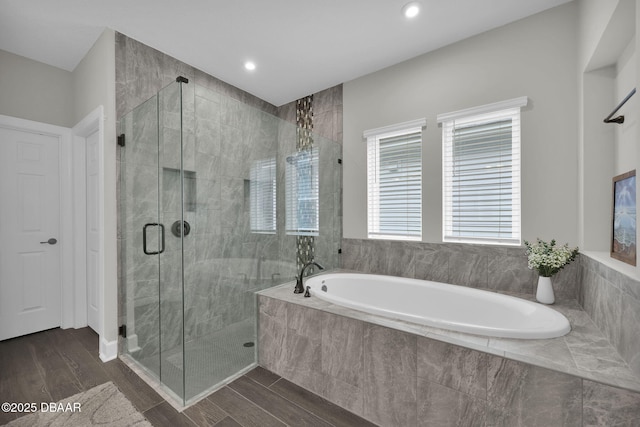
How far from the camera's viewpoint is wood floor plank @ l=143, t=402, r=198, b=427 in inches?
62.1

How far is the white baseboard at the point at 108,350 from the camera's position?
2.25 metres

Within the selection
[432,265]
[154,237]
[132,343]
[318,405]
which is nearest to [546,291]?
[432,265]

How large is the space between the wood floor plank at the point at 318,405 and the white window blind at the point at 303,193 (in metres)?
1.22

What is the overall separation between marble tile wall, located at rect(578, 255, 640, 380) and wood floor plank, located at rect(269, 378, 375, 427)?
4.21 feet

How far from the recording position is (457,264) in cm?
244

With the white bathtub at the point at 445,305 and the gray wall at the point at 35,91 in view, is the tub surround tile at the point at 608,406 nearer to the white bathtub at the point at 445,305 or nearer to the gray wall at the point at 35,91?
the white bathtub at the point at 445,305

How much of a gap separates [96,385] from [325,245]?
6.91 feet


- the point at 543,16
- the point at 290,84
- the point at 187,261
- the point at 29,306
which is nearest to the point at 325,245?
the point at 187,261

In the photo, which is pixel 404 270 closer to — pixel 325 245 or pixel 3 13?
pixel 325 245

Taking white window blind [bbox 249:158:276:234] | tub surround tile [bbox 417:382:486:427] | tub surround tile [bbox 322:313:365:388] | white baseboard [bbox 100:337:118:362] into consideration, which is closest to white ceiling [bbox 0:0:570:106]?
white window blind [bbox 249:158:276:234]

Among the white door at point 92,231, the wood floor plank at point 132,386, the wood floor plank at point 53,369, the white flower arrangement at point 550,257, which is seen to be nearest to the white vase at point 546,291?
the white flower arrangement at point 550,257

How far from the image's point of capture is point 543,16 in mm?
2100

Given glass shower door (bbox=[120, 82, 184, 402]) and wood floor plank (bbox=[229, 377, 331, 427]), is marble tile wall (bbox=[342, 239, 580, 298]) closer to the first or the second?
wood floor plank (bbox=[229, 377, 331, 427])

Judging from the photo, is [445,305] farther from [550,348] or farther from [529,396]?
[529,396]
